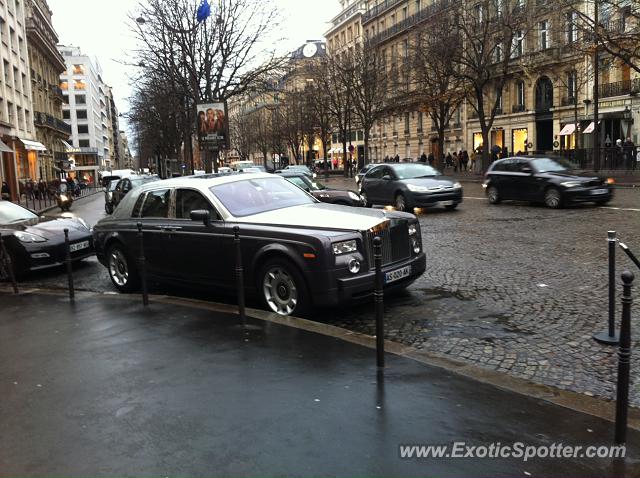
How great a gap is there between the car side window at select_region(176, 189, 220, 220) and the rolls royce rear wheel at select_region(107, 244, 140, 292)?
4.12 feet

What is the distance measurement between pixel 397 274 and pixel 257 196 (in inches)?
82.8

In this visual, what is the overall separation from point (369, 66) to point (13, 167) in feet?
95.4

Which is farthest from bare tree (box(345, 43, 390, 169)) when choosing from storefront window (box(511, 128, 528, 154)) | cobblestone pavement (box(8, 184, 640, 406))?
cobblestone pavement (box(8, 184, 640, 406))

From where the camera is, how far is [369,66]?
50.6m

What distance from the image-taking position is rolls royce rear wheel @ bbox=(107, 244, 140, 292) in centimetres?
834

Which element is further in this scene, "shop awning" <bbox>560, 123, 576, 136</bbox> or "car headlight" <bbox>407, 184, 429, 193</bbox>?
"shop awning" <bbox>560, 123, 576, 136</bbox>

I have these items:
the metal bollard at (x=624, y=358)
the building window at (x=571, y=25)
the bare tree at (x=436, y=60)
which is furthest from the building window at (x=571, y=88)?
the metal bollard at (x=624, y=358)

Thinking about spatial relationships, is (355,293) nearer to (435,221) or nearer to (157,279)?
(157,279)

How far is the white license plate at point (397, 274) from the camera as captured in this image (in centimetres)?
641

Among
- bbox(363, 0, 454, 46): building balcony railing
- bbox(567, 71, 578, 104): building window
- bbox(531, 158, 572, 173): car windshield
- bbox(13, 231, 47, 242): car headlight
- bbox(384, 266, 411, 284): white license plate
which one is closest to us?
bbox(384, 266, 411, 284): white license plate

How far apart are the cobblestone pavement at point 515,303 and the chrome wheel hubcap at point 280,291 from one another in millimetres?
397

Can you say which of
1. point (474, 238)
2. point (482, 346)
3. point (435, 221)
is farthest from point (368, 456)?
point (435, 221)

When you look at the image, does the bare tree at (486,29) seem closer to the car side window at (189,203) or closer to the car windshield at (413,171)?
the car windshield at (413,171)

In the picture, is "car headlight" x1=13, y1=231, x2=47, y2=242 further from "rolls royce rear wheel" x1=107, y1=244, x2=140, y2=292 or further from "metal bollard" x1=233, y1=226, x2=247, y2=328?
"metal bollard" x1=233, y1=226, x2=247, y2=328
